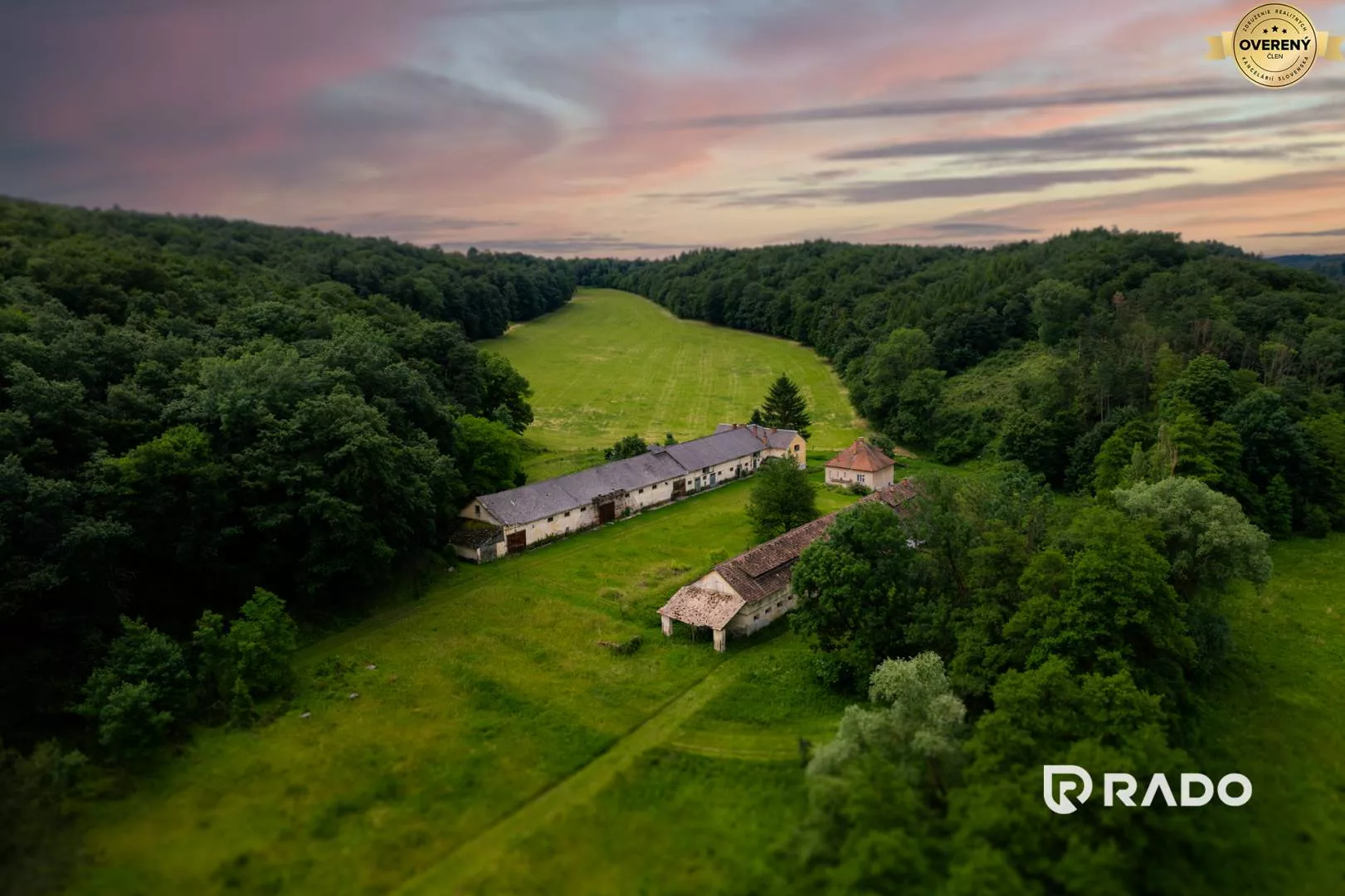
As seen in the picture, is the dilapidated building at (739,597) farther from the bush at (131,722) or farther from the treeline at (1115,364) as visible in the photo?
the treeline at (1115,364)

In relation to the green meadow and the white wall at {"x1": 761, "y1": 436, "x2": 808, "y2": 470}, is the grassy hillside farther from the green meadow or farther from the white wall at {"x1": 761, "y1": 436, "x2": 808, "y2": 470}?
the white wall at {"x1": 761, "y1": 436, "x2": 808, "y2": 470}

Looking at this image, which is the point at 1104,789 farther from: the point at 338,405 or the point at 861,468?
the point at 861,468

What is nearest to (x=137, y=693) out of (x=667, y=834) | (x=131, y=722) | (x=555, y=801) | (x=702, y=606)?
(x=131, y=722)

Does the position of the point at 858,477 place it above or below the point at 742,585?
below

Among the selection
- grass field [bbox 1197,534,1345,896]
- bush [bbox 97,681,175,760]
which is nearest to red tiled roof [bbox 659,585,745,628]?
grass field [bbox 1197,534,1345,896]

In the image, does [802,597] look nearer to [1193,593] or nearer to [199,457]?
[1193,593]

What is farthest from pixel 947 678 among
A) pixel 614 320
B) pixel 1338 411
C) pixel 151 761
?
pixel 614 320
